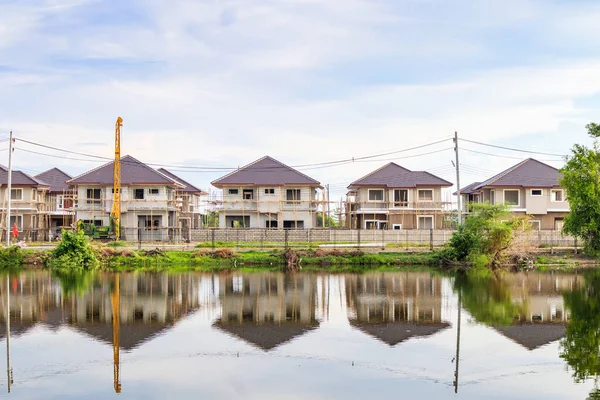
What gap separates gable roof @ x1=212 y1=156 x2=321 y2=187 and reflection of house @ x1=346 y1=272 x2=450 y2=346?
27281mm

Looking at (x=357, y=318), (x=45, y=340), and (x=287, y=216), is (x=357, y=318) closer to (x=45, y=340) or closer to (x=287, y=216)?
(x=45, y=340)

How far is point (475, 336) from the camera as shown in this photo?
725 inches

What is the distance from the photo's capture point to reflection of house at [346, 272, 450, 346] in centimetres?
1933

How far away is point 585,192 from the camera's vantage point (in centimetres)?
4122

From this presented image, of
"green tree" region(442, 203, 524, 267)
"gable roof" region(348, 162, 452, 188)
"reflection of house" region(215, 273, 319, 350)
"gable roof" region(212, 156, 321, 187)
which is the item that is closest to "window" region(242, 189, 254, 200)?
"gable roof" region(212, 156, 321, 187)

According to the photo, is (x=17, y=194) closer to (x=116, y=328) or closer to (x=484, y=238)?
(x=484, y=238)

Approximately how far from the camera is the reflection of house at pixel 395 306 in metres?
19.3

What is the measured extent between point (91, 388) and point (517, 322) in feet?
42.6

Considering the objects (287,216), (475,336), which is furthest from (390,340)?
(287,216)

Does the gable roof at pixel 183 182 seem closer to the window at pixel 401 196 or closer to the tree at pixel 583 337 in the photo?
the window at pixel 401 196

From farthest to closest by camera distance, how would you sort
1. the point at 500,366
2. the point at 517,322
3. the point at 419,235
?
the point at 419,235 < the point at 517,322 < the point at 500,366

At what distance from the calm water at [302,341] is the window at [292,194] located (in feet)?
104

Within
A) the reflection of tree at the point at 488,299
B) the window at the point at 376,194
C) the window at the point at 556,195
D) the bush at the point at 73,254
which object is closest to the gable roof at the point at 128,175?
the window at the point at 376,194

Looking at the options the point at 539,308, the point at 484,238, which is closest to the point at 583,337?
the point at 539,308
